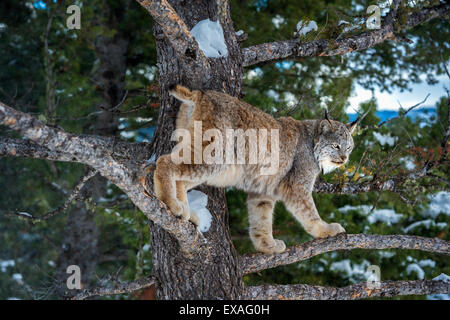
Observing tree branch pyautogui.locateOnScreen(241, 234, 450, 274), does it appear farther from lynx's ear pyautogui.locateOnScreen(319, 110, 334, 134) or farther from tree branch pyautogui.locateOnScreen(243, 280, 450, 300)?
lynx's ear pyautogui.locateOnScreen(319, 110, 334, 134)

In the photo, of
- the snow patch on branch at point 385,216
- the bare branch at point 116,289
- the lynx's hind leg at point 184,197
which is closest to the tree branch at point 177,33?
the lynx's hind leg at point 184,197

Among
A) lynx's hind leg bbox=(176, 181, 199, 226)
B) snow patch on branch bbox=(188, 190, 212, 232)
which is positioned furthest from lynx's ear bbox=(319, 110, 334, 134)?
lynx's hind leg bbox=(176, 181, 199, 226)

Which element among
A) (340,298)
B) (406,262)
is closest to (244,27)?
(340,298)

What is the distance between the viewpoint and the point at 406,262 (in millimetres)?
8727

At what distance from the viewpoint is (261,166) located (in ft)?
14.3

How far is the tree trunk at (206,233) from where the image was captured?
11.7 feet

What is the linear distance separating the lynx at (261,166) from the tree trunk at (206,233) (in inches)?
8.1

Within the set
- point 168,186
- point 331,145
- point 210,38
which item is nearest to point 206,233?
point 168,186

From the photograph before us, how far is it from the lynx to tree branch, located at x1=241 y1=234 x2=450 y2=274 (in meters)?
0.15

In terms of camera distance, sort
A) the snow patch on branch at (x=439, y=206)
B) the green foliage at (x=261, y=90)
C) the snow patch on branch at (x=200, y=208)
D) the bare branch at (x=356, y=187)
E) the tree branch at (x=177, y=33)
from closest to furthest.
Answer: the tree branch at (x=177, y=33)
the snow patch on branch at (x=200, y=208)
the bare branch at (x=356, y=187)
the green foliage at (x=261, y=90)
the snow patch on branch at (x=439, y=206)

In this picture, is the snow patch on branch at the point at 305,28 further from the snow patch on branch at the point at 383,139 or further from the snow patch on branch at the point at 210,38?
the snow patch on branch at the point at 383,139

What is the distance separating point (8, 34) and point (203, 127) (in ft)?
24.8
